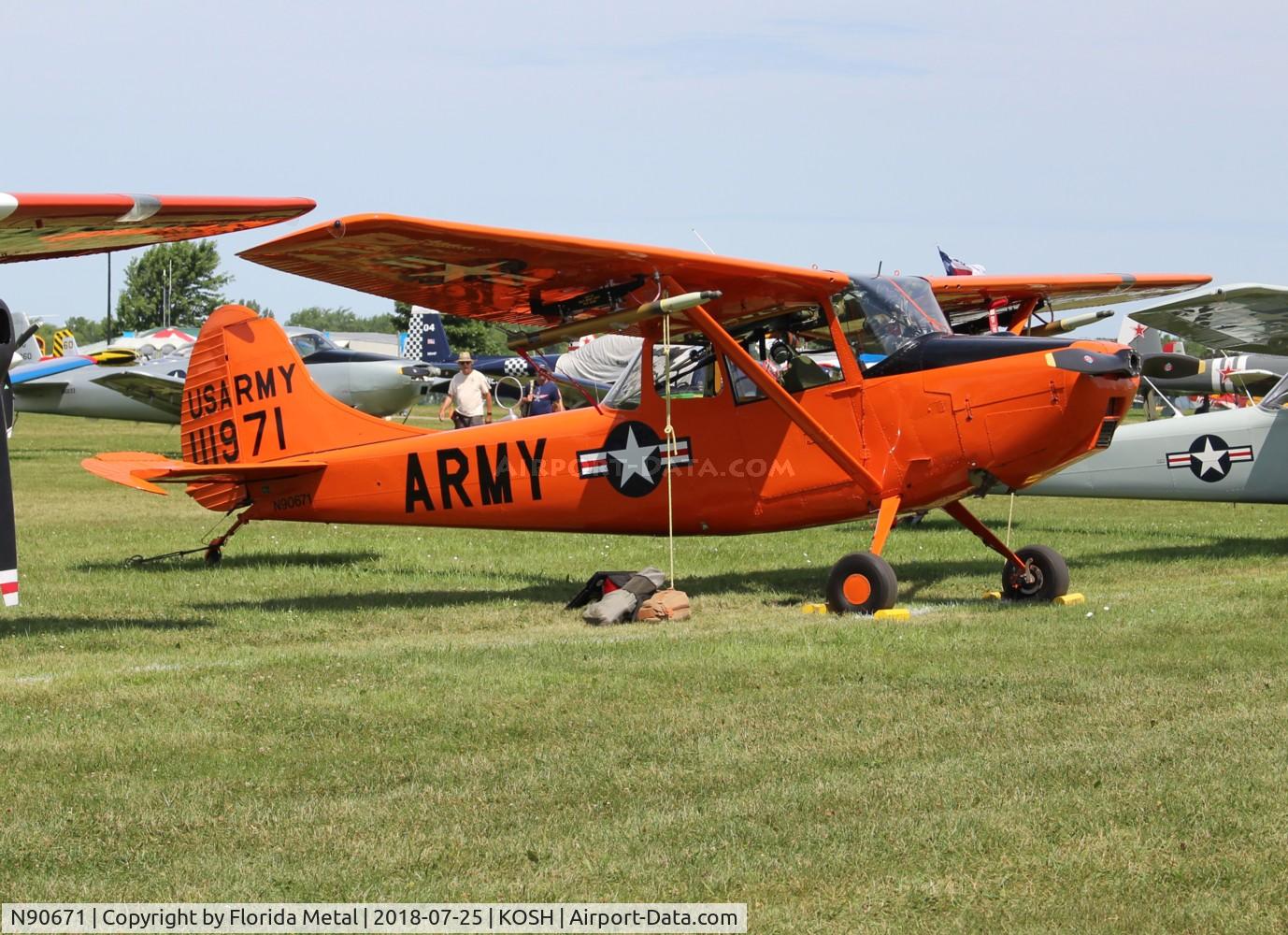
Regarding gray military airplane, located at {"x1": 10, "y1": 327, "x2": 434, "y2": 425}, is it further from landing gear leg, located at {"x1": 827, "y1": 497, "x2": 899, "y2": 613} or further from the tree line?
the tree line

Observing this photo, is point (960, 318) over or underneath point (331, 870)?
over

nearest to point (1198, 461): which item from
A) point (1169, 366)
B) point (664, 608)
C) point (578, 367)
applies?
point (1169, 366)

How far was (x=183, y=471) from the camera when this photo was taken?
11312 millimetres

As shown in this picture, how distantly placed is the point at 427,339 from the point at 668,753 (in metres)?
44.3

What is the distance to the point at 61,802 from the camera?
5238 millimetres

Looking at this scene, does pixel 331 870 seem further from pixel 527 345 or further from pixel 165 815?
pixel 527 345

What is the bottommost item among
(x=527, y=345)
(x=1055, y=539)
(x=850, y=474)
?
(x=1055, y=539)

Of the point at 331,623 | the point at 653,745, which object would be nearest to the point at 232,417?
the point at 331,623

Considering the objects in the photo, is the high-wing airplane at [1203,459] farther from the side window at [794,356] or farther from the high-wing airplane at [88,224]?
the high-wing airplane at [88,224]

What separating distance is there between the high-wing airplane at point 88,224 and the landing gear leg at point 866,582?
4.20 meters

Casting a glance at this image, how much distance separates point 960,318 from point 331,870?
1007cm

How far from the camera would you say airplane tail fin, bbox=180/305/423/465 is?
1177cm

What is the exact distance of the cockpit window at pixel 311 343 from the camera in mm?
29125

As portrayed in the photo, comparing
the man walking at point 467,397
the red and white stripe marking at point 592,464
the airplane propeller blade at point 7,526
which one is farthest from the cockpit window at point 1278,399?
the airplane propeller blade at point 7,526
